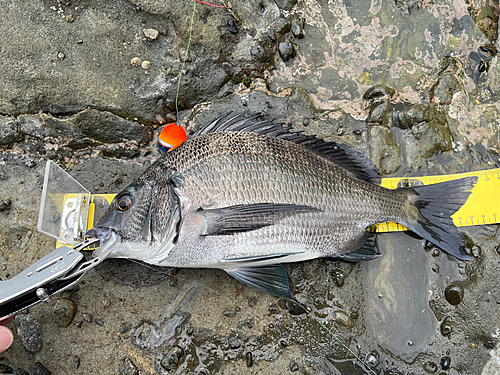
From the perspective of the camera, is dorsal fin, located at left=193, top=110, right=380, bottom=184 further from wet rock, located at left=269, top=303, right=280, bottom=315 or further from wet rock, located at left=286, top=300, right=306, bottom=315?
wet rock, located at left=269, top=303, right=280, bottom=315

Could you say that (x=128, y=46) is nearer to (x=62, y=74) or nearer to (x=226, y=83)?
(x=62, y=74)

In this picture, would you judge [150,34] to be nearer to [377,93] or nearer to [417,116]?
[377,93]

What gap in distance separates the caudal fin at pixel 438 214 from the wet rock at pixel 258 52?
194cm

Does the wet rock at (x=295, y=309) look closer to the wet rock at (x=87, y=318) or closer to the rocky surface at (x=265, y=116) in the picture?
the rocky surface at (x=265, y=116)

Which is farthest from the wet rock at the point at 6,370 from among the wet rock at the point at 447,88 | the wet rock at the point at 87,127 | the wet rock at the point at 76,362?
the wet rock at the point at 447,88

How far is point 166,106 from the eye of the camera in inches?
125

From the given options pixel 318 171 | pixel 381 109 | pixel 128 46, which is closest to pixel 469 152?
pixel 381 109

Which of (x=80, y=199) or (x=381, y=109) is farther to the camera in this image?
(x=381, y=109)

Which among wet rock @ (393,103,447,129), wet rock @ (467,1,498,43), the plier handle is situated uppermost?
wet rock @ (467,1,498,43)

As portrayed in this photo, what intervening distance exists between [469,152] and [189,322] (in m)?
3.20

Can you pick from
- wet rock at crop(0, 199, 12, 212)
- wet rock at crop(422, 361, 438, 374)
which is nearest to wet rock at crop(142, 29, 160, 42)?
wet rock at crop(0, 199, 12, 212)

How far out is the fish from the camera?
2438 mm

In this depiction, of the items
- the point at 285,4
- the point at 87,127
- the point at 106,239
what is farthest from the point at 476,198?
the point at 87,127

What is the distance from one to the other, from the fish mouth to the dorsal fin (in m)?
1.07
